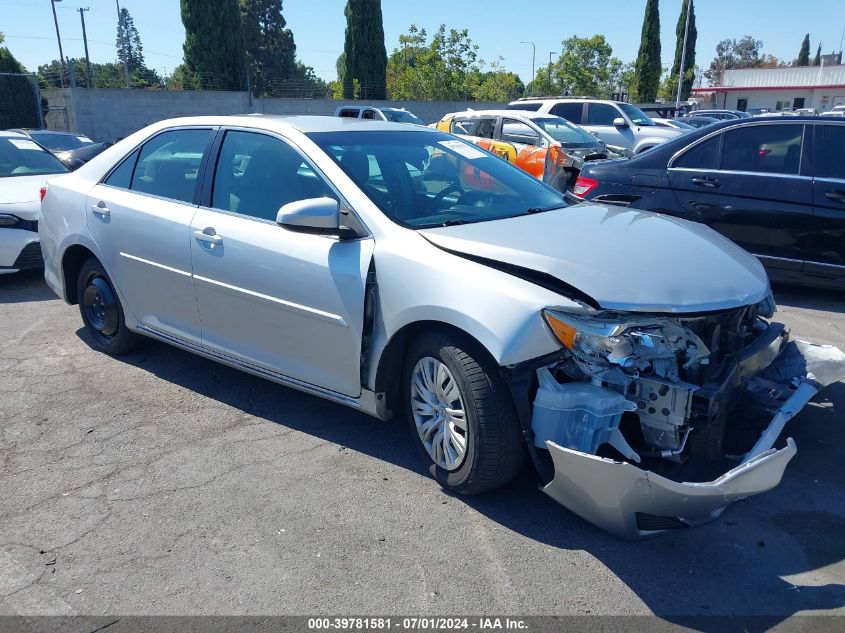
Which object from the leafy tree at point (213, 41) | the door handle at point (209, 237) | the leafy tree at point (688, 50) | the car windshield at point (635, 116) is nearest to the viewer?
the door handle at point (209, 237)

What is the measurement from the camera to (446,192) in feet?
13.3

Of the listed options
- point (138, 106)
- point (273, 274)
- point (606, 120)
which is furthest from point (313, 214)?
point (138, 106)

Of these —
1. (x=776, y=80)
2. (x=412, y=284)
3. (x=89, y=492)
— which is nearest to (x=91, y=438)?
(x=89, y=492)

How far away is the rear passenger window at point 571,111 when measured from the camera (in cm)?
1688

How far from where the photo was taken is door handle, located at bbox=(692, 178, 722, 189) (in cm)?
658

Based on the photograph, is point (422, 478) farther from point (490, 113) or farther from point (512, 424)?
point (490, 113)

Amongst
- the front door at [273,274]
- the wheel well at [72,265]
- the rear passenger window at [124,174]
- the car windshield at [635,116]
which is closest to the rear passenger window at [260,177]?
the front door at [273,274]

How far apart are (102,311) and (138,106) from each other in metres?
23.7

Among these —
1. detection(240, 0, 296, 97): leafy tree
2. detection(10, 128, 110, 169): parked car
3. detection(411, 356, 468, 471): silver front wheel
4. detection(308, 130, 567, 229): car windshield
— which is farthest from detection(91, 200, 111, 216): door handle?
detection(240, 0, 296, 97): leafy tree

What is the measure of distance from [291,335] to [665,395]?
1.91m

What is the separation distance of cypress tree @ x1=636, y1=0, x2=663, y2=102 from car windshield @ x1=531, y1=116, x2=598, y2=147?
130 ft

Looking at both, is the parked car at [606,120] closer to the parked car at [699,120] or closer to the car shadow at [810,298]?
the parked car at [699,120]

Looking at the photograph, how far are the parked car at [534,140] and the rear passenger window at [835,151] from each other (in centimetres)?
464

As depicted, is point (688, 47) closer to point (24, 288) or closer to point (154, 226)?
point (24, 288)
